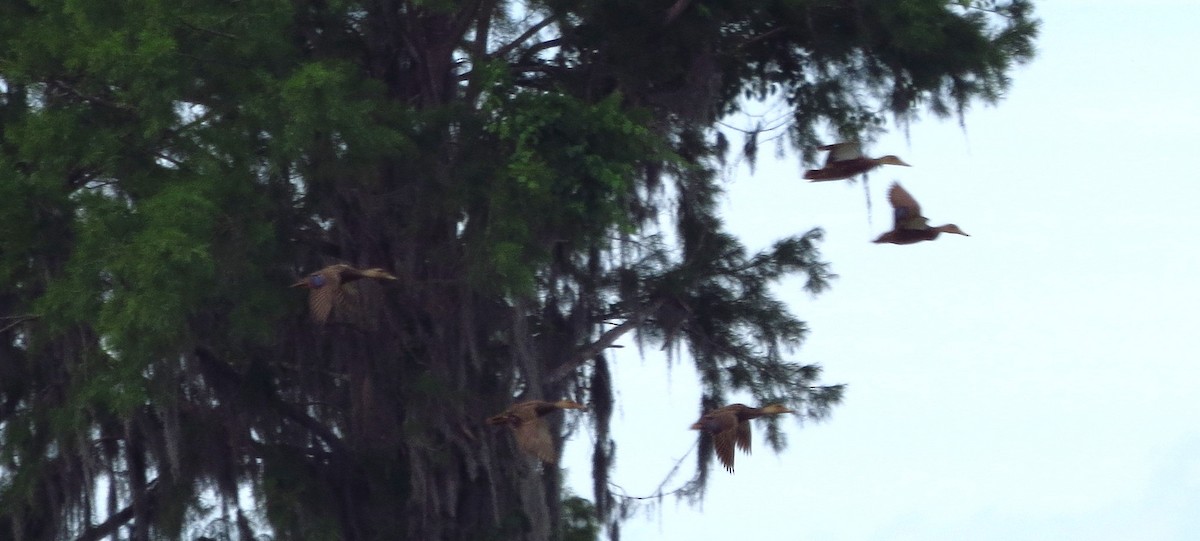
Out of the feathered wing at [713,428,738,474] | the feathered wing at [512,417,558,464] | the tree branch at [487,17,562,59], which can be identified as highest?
the tree branch at [487,17,562,59]

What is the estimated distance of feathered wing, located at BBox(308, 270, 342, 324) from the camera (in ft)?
29.1

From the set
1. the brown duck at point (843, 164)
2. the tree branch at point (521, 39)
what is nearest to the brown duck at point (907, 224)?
the brown duck at point (843, 164)

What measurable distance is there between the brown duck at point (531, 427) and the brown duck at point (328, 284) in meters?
0.97

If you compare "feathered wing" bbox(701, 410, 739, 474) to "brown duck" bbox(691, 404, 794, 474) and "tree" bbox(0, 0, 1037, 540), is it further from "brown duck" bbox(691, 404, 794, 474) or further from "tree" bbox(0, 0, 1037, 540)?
"tree" bbox(0, 0, 1037, 540)

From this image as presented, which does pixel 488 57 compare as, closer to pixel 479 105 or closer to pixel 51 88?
pixel 479 105

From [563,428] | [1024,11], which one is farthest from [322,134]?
[1024,11]

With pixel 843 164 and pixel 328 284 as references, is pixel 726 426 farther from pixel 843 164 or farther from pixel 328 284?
pixel 328 284

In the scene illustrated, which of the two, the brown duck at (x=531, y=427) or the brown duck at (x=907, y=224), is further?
the brown duck at (x=531, y=427)

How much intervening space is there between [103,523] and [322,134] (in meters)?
3.30

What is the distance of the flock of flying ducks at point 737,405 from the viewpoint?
870 cm

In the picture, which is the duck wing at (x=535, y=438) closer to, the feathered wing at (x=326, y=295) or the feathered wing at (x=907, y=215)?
the feathered wing at (x=326, y=295)

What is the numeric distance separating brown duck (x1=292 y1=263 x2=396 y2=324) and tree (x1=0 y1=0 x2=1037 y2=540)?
370mm

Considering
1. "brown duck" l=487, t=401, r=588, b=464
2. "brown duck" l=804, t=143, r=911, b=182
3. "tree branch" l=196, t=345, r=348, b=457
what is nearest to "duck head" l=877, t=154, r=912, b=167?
"brown duck" l=804, t=143, r=911, b=182

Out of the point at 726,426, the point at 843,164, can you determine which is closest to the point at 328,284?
the point at 726,426
